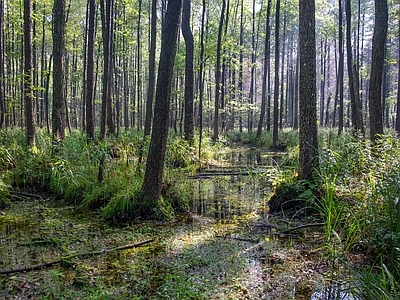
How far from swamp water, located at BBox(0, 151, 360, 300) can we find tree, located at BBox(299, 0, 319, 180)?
137cm

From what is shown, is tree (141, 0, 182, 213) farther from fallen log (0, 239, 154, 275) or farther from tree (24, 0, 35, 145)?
tree (24, 0, 35, 145)

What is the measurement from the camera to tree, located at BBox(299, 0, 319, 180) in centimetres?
646

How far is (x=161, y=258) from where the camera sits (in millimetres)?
4516

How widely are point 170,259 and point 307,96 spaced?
13.6 feet

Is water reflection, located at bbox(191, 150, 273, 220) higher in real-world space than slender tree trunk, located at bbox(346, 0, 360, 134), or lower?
lower

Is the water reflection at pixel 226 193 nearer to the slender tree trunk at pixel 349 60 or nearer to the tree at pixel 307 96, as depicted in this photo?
the tree at pixel 307 96

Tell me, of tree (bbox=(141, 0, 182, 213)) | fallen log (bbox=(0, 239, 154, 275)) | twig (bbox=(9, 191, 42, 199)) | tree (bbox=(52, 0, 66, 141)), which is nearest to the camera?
fallen log (bbox=(0, 239, 154, 275))

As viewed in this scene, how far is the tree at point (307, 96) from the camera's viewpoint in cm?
646

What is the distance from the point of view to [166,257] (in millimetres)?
4559

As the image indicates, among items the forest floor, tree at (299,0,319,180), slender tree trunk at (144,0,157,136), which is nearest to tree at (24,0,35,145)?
slender tree trunk at (144,0,157,136)

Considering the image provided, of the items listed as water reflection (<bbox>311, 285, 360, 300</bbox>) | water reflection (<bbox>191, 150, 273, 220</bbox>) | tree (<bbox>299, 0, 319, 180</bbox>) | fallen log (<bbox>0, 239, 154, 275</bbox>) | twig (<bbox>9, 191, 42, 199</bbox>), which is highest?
tree (<bbox>299, 0, 319, 180</bbox>)

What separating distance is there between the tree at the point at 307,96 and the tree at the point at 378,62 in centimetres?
330

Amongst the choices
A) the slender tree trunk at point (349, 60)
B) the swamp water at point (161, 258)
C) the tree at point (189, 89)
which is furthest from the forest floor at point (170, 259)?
the slender tree trunk at point (349, 60)

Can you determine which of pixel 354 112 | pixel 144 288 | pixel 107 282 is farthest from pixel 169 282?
pixel 354 112
